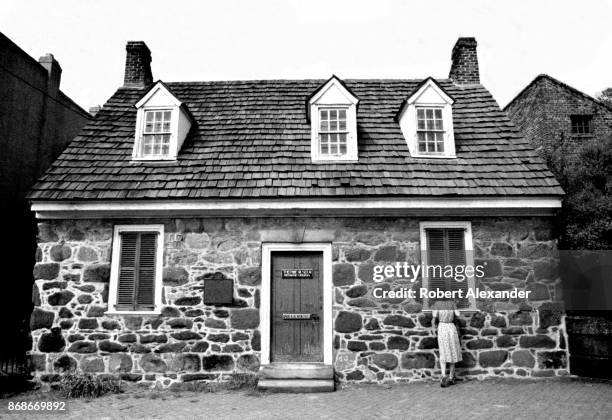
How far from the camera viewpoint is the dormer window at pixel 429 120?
32.6ft

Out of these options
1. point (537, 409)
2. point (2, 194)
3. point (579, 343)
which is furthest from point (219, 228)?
point (2, 194)

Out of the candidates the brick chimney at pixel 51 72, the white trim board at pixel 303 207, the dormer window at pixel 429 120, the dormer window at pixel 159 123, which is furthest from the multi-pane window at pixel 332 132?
the brick chimney at pixel 51 72

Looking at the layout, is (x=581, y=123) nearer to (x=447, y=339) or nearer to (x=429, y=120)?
(x=429, y=120)

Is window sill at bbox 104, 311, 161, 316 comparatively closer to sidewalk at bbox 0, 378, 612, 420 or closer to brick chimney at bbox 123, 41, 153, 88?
sidewalk at bbox 0, 378, 612, 420

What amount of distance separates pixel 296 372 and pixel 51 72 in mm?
14064

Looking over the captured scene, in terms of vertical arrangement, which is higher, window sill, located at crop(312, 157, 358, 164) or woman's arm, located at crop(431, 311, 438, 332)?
window sill, located at crop(312, 157, 358, 164)

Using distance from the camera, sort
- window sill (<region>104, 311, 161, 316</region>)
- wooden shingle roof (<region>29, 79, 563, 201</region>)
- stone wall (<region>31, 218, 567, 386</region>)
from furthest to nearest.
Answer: wooden shingle roof (<region>29, 79, 563, 201</region>)
window sill (<region>104, 311, 161, 316</region>)
stone wall (<region>31, 218, 567, 386</region>)

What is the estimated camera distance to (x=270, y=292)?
344 inches

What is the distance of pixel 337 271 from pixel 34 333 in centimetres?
625

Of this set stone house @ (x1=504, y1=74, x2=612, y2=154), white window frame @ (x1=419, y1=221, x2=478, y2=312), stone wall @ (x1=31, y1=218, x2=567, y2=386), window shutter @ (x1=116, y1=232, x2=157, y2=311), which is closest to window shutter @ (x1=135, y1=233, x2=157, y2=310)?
window shutter @ (x1=116, y1=232, x2=157, y2=311)

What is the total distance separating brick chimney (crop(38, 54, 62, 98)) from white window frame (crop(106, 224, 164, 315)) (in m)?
9.56

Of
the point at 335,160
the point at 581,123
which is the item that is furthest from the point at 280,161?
the point at 581,123

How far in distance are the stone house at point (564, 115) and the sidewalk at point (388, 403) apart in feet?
48.2

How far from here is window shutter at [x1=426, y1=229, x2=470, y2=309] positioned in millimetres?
8859
